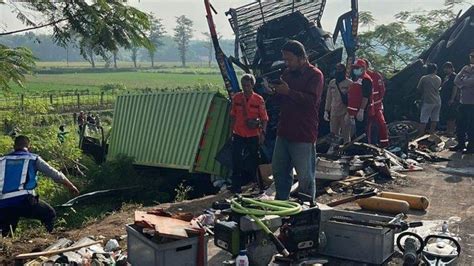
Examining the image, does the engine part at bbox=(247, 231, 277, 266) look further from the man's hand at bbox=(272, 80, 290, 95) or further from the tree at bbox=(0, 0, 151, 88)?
the tree at bbox=(0, 0, 151, 88)

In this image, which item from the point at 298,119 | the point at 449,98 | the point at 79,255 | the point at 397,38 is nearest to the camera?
the point at 79,255

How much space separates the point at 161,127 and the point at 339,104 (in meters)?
3.82

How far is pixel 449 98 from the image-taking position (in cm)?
1259

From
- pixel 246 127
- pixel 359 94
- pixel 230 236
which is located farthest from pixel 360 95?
pixel 230 236

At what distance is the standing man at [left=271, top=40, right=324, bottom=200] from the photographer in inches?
213

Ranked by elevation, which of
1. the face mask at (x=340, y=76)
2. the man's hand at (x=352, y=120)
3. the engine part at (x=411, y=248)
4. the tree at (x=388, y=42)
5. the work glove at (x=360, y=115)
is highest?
the tree at (x=388, y=42)

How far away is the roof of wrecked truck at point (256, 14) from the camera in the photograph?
40.6 ft

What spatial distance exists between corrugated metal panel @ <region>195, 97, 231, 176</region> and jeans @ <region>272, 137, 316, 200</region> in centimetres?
420

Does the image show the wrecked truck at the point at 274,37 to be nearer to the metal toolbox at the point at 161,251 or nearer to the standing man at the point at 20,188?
the standing man at the point at 20,188

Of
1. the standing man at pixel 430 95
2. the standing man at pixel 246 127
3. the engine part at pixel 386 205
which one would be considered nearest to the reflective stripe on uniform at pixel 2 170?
the standing man at pixel 246 127

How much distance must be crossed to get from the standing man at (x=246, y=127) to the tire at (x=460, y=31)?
29.1ft

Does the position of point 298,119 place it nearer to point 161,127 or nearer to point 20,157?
point 20,157

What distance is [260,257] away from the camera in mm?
4363

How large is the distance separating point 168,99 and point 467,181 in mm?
6057
